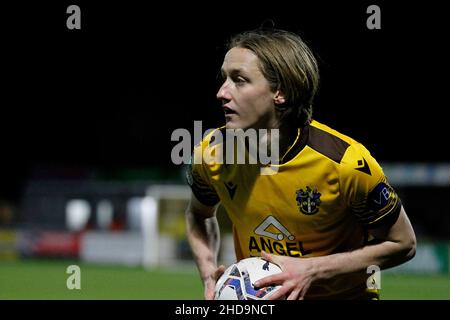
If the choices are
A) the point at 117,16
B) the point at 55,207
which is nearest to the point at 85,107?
the point at 55,207

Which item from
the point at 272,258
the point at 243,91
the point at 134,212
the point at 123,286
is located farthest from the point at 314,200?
the point at 134,212

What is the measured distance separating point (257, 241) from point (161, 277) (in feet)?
37.0

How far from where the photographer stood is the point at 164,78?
1035 inches

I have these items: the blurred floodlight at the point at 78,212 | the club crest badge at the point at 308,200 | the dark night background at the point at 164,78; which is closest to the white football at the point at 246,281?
the club crest badge at the point at 308,200

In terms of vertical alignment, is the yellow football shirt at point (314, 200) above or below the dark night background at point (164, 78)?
below

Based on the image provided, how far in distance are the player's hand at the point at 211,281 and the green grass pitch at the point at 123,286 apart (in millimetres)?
5830

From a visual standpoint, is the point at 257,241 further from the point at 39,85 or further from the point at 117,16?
the point at 39,85

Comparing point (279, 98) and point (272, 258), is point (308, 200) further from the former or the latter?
point (279, 98)

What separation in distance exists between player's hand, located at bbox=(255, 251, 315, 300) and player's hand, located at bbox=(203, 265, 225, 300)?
0.34 meters

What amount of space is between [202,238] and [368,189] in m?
1.21

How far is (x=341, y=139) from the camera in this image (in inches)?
157

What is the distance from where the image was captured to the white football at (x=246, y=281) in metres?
3.70

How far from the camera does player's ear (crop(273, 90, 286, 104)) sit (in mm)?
3980

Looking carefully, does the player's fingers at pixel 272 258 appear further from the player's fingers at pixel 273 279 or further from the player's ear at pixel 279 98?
the player's ear at pixel 279 98
